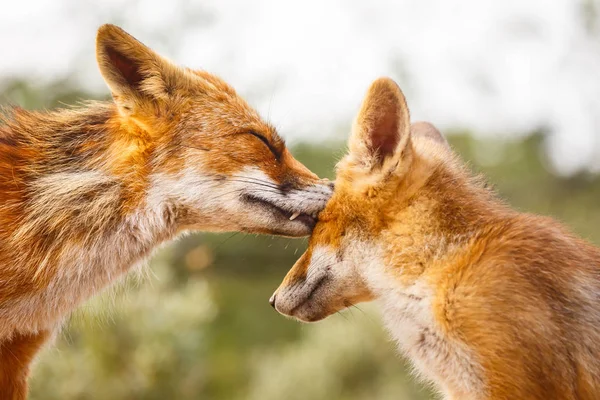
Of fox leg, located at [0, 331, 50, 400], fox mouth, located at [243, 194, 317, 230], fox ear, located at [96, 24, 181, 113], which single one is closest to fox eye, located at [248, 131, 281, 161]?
fox mouth, located at [243, 194, 317, 230]

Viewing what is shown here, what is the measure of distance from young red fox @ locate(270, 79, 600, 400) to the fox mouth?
0.48 feet

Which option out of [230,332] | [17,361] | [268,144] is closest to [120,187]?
[268,144]

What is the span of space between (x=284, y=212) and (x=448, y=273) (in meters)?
0.99

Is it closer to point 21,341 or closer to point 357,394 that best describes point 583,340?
point 21,341

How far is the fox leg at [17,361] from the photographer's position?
3.41m

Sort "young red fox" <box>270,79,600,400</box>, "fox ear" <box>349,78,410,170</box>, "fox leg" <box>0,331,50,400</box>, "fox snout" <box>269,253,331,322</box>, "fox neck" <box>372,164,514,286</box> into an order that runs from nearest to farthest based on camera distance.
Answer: "young red fox" <box>270,79,600,400</box> < "fox neck" <box>372,164,514,286</box> < "fox ear" <box>349,78,410,170</box> < "fox snout" <box>269,253,331,322</box> < "fox leg" <box>0,331,50,400</box>

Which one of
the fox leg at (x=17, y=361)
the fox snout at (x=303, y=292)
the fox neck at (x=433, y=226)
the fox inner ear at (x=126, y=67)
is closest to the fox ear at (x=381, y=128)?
the fox neck at (x=433, y=226)

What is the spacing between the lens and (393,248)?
3.00 metres

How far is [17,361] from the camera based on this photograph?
345 cm

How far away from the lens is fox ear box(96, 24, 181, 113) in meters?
3.45

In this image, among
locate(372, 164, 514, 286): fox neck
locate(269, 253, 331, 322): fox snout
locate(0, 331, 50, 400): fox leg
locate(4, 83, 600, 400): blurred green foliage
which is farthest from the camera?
locate(4, 83, 600, 400): blurred green foliage

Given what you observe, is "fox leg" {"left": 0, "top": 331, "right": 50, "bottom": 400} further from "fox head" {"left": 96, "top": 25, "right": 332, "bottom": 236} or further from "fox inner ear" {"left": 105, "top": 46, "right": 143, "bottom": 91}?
"fox inner ear" {"left": 105, "top": 46, "right": 143, "bottom": 91}

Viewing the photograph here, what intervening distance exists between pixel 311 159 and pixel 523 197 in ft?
13.0

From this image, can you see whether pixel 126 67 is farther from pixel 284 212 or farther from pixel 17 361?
pixel 17 361
